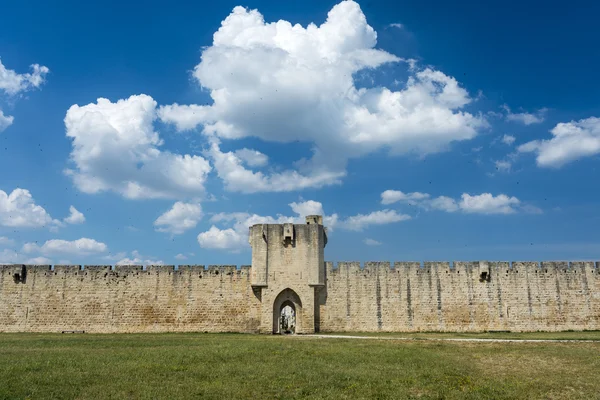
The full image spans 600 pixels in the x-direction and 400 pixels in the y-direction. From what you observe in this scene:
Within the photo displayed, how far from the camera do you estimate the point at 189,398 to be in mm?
9742

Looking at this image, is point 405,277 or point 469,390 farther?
point 405,277

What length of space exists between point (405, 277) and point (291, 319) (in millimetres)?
13346

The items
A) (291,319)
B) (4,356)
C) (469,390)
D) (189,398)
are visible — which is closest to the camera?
(189,398)

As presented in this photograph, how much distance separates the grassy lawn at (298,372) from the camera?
10391mm

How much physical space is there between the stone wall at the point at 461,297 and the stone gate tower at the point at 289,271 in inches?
40.6

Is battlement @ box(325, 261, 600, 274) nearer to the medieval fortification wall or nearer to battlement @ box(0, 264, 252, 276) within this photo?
the medieval fortification wall

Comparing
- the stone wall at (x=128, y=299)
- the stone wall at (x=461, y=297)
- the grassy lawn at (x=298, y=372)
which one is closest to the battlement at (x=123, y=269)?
the stone wall at (x=128, y=299)

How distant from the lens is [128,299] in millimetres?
27344

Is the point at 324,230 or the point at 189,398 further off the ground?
the point at 324,230

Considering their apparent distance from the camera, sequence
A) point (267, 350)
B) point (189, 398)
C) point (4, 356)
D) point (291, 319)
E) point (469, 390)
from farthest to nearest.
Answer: point (291, 319)
point (267, 350)
point (4, 356)
point (469, 390)
point (189, 398)

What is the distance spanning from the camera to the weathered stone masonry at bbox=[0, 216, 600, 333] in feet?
87.0

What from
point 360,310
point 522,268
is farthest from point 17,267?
point 522,268

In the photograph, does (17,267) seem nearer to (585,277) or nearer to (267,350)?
(267,350)

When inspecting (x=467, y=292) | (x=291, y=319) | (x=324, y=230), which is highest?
(x=324, y=230)
